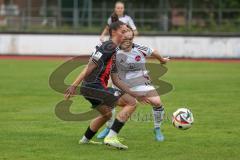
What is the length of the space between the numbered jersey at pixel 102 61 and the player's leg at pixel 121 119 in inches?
17.8

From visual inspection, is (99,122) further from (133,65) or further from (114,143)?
(133,65)

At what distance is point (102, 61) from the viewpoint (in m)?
9.73

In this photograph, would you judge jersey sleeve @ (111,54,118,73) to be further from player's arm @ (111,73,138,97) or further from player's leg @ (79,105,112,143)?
player's leg @ (79,105,112,143)

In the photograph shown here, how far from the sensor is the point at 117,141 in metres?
9.77

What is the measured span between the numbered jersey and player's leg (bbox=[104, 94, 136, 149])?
1.48 ft

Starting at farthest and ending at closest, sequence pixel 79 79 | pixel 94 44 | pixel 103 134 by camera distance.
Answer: pixel 94 44 < pixel 103 134 < pixel 79 79

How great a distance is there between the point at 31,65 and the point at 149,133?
17.3 meters

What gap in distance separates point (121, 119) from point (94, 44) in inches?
940

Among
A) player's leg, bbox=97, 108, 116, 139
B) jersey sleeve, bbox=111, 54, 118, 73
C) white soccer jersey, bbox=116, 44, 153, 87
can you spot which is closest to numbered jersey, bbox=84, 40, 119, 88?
jersey sleeve, bbox=111, 54, 118, 73

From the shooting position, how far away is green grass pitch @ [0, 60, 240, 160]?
30.8 feet

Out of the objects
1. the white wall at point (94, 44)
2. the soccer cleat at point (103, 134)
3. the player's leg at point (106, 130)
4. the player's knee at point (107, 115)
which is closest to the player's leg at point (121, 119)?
the player's knee at point (107, 115)

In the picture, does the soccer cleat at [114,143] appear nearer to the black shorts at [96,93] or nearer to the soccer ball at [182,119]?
the black shorts at [96,93]

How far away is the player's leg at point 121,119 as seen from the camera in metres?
9.77

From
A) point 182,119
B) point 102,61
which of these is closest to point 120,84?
point 102,61
